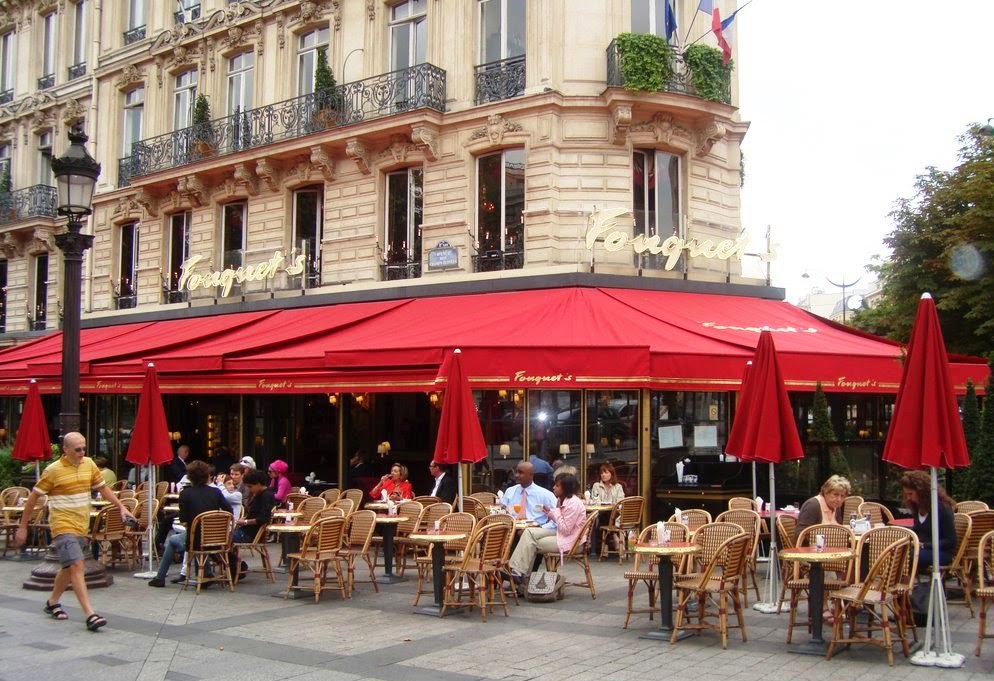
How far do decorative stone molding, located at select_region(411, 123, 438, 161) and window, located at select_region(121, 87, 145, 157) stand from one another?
9956 millimetres

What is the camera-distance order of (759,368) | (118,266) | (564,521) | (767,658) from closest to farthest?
(767,658) → (759,368) → (564,521) → (118,266)

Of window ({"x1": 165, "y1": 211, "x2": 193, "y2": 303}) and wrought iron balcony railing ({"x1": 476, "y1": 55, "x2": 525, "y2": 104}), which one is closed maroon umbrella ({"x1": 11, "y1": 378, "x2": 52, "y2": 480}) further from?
wrought iron balcony railing ({"x1": 476, "y1": 55, "x2": 525, "y2": 104})

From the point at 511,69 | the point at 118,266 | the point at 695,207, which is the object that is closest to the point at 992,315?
the point at 695,207

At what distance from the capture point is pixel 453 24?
1759cm

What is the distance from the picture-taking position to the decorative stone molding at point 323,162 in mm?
18594

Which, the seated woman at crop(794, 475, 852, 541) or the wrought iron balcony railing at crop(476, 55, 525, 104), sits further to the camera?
the wrought iron balcony railing at crop(476, 55, 525, 104)

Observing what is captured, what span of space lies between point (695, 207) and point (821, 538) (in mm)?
9892

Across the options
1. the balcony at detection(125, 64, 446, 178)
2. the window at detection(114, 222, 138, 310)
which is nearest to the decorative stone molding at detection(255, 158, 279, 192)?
the balcony at detection(125, 64, 446, 178)

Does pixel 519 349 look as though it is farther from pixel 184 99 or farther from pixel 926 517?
pixel 184 99

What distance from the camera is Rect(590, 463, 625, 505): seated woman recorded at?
13039 mm

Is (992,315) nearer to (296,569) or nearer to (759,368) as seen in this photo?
(759,368)

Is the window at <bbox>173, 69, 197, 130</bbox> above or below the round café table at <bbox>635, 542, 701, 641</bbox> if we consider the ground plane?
above

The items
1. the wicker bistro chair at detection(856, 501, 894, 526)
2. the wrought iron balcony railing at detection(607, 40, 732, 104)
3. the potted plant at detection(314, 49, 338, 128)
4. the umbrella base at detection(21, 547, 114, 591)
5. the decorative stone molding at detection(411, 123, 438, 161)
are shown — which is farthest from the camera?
the potted plant at detection(314, 49, 338, 128)

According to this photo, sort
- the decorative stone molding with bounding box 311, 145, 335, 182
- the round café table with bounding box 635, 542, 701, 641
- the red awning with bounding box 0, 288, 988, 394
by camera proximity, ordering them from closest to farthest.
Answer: the round café table with bounding box 635, 542, 701, 641, the red awning with bounding box 0, 288, 988, 394, the decorative stone molding with bounding box 311, 145, 335, 182
